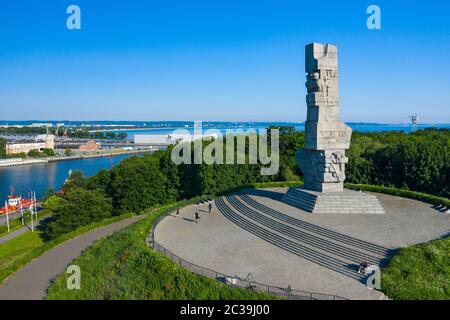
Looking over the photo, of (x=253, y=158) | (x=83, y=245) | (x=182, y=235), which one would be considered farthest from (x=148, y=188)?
(x=182, y=235)

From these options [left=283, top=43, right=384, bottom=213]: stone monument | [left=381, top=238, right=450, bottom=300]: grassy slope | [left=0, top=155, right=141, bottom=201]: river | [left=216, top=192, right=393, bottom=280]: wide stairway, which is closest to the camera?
[left=381, top=238, right=450, bottom=300]: grassy slope

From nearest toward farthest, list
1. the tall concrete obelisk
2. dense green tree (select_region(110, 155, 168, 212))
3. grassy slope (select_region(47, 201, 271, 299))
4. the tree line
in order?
grassy slope (select_region(47, 201, 271, 299))
the tall concrete obelisk
the tree line
dense green tree (select_region(110, 155, 168, 212))

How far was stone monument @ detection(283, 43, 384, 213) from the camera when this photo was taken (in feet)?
98.2

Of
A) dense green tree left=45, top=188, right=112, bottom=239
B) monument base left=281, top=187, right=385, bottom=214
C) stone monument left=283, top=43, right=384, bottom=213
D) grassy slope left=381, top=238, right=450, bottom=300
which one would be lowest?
dense green tree left=45, top=188, right=112, bottom=239

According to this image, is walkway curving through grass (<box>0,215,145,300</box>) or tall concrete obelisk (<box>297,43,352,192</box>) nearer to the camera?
walkway curving through grass (<box>0,215,145,300</box>)

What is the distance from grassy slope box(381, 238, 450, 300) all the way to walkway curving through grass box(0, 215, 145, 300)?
17243 mm

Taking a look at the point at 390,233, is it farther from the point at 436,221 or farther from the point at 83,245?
the point at 83,245

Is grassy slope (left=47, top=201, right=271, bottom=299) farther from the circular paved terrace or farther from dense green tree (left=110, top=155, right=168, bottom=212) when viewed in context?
dense green tree (left=110, top=155, right=168, bottom=212)

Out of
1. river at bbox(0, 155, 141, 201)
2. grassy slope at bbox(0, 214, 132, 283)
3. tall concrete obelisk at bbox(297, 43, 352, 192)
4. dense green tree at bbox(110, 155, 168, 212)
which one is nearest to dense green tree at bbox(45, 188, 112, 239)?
grassy slope at bbox(0, 214, 132, 283)

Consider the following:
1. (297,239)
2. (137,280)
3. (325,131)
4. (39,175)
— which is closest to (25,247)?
(137,280)

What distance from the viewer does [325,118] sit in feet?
99.7

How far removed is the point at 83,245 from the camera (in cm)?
2880

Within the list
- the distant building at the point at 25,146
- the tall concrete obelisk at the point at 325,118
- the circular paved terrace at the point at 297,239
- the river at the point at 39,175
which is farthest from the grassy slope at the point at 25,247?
the distant building at the point at 25,146

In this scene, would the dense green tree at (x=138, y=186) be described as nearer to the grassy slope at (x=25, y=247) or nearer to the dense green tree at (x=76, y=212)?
the dense green tree at (x=76, y=212)
